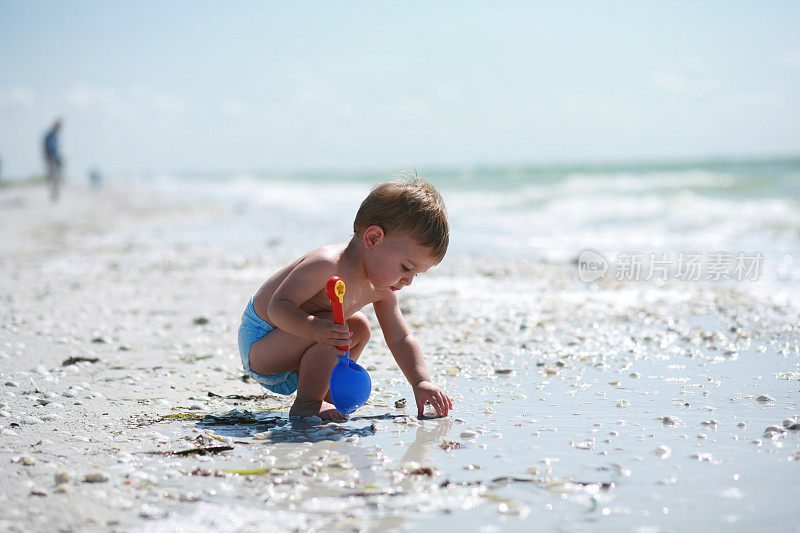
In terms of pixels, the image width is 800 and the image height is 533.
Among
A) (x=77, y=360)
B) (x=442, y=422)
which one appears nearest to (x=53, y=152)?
(x=77, y=360)

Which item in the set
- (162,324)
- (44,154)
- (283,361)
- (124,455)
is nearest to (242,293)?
(162,324)

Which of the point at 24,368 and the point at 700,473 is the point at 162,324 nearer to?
the point at 24,368

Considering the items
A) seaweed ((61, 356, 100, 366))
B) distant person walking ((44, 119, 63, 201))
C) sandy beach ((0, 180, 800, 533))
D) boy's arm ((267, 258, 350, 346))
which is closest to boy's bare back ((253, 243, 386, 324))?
boy's arm ((267, 258, 350, 346))

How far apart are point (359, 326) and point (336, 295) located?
17.6 inches

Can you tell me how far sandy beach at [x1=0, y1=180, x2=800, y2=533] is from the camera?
2.13 m

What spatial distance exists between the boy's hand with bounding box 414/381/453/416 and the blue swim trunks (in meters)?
0.58

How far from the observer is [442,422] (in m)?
3.03

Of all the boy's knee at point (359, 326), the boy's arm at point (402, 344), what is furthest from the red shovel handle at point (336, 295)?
the boy's arm at point (402, 344)

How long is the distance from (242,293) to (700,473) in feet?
15.4

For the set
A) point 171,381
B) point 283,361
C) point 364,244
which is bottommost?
point 171,381

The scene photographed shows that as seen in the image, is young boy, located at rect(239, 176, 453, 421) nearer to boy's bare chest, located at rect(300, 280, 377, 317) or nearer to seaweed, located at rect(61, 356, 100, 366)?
boy's bare chest, located at rect(300, 280, 377, 317)

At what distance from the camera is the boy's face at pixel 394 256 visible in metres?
2.97

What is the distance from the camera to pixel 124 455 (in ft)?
8.46

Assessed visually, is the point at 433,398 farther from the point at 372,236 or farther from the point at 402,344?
the point at 372,236
